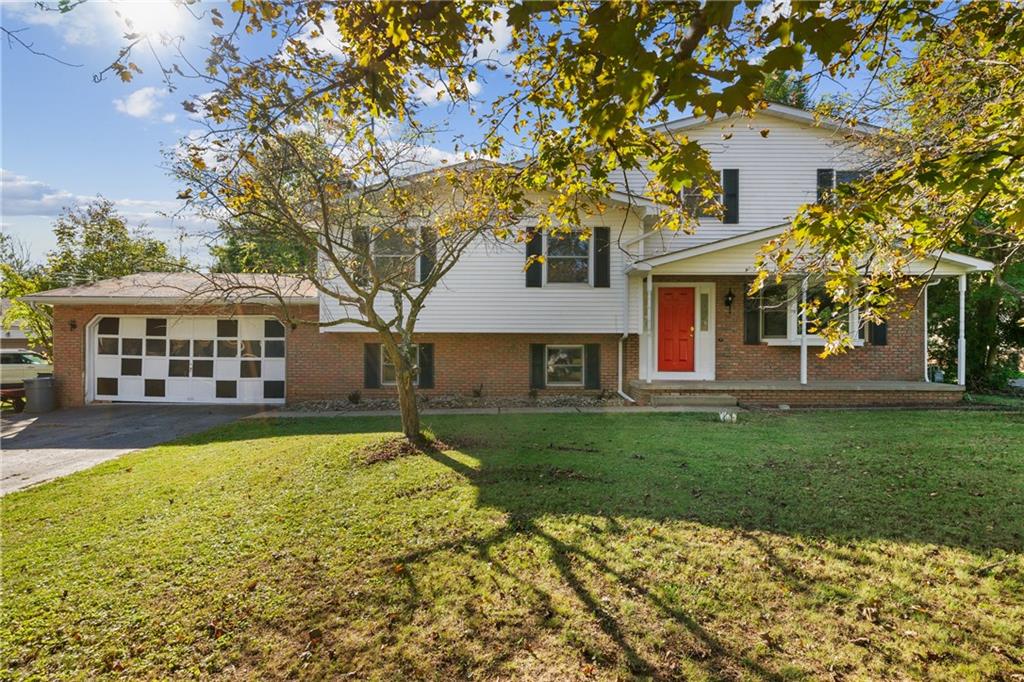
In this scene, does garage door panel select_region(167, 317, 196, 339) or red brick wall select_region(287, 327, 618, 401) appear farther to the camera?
garage door panel select_region(167, 317, 196, 339)

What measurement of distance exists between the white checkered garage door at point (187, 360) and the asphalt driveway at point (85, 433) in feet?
2.04

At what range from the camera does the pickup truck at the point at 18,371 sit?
1376 centimetres

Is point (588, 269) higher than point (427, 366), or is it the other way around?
point (588, 269)

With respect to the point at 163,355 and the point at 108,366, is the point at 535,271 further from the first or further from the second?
the point at 108,366

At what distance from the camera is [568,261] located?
41.3 ft

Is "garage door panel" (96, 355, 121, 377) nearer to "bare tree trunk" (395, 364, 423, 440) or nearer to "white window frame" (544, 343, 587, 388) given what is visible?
"bare tree trunk" (395, 364, 423, 440)

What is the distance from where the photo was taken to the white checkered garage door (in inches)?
543

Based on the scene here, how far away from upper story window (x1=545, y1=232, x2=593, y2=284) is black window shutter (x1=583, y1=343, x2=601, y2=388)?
1.71 m

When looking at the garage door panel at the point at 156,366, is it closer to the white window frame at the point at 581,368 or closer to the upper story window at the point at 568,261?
the white window frame at the point at 581,368

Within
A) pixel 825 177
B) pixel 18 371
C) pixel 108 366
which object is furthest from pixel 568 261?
pixel 18 371

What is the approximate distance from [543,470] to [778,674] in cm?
371

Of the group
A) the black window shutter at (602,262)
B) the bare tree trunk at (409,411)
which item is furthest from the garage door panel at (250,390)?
the black window shutter at (602,262)

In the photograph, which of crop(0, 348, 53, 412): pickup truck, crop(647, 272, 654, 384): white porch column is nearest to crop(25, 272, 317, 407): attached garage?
crop(0, 348, 53, 412): pickup truck

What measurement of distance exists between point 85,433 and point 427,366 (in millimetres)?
7022
